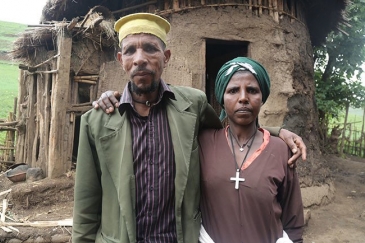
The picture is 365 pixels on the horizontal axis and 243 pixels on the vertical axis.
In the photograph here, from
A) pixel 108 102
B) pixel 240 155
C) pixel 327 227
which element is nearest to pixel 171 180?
pixel 240 155

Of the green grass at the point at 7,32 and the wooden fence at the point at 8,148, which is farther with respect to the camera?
the green grass at the point at 7,32

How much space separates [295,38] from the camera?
6.09 m

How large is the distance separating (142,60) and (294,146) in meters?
0.90

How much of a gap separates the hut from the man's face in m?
3.57

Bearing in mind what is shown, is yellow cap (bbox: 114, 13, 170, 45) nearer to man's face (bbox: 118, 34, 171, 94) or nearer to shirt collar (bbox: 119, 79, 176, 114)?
man's face (bbox: 118, 34, 171, 94)

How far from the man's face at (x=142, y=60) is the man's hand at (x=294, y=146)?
755 mm

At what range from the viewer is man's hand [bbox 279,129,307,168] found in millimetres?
1690

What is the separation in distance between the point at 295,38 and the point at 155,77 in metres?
5.02

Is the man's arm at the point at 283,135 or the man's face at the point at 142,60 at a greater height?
the man's face at the point at 142,60

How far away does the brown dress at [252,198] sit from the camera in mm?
1592

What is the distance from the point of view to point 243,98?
171 cm

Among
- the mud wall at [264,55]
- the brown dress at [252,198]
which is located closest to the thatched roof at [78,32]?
the mud wall at [264,55]

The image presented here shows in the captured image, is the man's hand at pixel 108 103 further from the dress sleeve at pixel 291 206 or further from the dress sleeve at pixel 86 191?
the dress sleeve at pixel 291 206

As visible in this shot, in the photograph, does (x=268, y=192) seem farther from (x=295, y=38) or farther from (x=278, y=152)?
(x=295, y=38)
